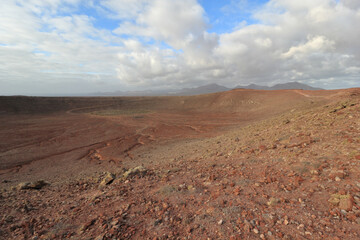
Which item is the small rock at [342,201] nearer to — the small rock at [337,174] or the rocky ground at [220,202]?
the rocky ground at [220,202]

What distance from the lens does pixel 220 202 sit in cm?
389

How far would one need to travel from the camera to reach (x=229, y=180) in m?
5.02

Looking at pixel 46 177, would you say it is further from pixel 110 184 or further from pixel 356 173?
pixel 356 173

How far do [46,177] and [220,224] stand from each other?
386 inches

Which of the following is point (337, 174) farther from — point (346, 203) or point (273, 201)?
point (273, 201)

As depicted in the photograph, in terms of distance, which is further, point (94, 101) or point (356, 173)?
point (94, 101)

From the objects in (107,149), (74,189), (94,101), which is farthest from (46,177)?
(94,101)

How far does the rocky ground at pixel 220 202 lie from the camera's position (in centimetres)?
299

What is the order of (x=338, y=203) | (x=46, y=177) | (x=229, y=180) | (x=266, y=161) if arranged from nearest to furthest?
(x=338, y=203), (x=229, y=180), (x=266, y=161), (x=46, y=177)

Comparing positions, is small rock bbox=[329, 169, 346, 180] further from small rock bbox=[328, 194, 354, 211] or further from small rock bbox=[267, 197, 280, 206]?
small rock bbox=[267, 197, 280, 206]

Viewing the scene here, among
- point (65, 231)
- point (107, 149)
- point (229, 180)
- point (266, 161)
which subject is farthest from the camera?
point (107, 149)

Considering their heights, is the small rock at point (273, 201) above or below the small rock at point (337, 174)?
below

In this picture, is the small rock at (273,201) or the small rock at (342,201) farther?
the small rock at (273,201)

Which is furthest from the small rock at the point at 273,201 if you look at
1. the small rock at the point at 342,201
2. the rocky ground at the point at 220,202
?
the small rock at the point at 342,201
